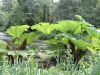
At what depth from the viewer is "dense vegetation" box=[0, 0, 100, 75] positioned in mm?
1850

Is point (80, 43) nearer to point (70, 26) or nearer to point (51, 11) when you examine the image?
point (70, 26)

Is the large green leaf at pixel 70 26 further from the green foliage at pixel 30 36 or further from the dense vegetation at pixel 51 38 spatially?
the green foliage at pixel 30 36

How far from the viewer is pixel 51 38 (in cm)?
637

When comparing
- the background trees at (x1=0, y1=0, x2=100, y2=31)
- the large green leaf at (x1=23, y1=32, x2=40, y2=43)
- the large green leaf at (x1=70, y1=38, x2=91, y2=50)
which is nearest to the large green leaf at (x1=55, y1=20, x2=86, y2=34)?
the large green leaf at (x1=70, y1=38, x2=91, y2=50)

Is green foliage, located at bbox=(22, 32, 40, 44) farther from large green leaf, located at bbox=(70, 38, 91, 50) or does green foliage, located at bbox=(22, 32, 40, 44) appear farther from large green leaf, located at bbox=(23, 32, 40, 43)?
large green leaf, located at bbox=(70, 38, 91, 50)

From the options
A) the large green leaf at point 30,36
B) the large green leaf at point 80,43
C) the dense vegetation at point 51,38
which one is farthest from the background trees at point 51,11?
the large green leaf at point 80,43

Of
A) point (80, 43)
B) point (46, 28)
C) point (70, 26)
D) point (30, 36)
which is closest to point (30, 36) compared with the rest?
point (30, 36)

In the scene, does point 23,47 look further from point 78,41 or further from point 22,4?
point 22,4

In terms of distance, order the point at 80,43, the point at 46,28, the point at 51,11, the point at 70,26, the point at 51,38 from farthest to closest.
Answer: the point at 51,11
the point at 51,38
the point at 46,28
the point at 70,26
the point at 80,43

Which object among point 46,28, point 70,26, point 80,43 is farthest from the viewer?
point 46,28

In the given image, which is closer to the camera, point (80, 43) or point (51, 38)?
point (80, 43)

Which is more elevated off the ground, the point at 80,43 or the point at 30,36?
the point at 80,43

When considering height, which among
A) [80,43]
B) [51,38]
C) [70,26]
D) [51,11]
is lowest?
[51,11]

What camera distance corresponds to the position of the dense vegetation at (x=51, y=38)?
6.07 ft
